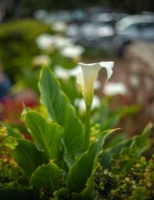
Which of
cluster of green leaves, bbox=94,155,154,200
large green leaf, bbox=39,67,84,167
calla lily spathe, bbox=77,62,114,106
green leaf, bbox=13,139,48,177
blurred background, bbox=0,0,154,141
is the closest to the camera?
cluster of green leaves, bbox=94,155,154,200

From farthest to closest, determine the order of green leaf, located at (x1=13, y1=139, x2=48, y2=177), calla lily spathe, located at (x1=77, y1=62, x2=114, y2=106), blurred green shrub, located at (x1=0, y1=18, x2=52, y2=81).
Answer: blurred green shrub, located at (x1=0, y1=18, x2=52, y2=81) < green leaf, located at (x1=13, y1=139, x2=48, y2=177) < calla lily spathe, located at (x1=77, y1=62, x2=114, y2=106)

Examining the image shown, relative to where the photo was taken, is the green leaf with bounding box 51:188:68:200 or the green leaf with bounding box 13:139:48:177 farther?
the green leaf with bounding box 13:139:48:177

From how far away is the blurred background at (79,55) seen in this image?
13.1ft

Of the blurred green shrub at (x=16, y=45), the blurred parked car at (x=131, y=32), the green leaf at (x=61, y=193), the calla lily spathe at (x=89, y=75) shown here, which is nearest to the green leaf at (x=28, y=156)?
the green leaf at (x=61, y=193)

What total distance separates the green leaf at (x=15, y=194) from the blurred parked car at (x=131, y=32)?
1245 cm

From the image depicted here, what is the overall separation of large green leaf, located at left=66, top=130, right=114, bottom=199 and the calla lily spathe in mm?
192

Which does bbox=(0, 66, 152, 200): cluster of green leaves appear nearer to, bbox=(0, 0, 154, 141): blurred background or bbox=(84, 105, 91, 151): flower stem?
bbox=(84, 105, 91, 151): flower stem

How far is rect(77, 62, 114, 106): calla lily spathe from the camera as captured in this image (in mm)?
1727

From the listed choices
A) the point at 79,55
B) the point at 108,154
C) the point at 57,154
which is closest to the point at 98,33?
the point at 79,55

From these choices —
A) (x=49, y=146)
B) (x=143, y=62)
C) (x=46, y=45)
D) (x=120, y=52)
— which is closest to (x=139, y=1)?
(x=120, y=52)

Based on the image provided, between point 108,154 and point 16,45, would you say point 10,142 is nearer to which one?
point 108,154

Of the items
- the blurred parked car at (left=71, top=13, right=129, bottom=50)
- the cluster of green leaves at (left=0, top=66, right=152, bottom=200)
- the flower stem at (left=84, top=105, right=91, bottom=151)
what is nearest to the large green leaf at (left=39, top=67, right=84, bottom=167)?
the cluster of green leaves at (left=0, top=66, right=152, bottom=200)

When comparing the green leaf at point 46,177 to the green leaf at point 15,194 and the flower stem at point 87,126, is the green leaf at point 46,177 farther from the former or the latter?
the flower stem at point 87,126

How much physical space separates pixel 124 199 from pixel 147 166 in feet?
0.66
